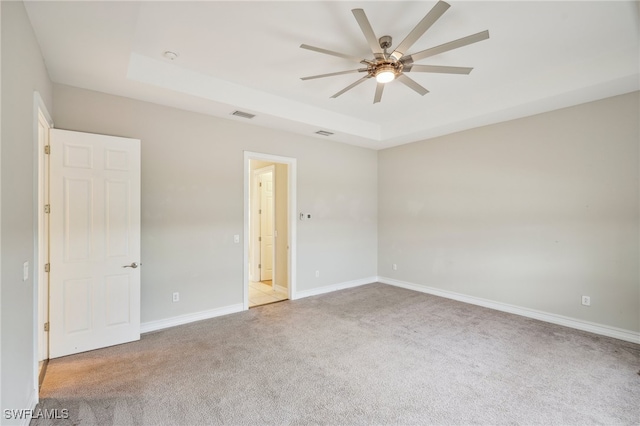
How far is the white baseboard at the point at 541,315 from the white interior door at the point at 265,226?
9.55ft

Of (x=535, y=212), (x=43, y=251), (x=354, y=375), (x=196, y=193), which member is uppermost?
(x=196, y=193)

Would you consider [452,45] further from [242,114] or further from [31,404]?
[31,404]

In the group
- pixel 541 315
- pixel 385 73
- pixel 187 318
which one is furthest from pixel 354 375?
pixel 541 315

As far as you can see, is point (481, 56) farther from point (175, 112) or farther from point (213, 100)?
point (175, 112)

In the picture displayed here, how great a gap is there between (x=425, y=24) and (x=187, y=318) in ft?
13.4

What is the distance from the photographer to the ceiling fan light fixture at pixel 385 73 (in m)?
2.58

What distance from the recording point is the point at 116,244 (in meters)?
3.13

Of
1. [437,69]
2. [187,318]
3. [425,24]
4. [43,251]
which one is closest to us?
[425,24]

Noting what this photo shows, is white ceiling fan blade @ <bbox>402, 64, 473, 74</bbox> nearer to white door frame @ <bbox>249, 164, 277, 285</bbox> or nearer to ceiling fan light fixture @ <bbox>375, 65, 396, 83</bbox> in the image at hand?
ceiling fan light fixture @ <bbox>375, 65, 396, 83</bbox>

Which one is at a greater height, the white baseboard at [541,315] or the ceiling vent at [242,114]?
the ceiling vent at [242,114]

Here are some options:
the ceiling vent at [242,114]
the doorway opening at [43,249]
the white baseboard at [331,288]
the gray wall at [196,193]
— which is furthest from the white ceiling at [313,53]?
the white baseboard at [331,288]

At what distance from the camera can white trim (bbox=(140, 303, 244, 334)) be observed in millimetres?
3501

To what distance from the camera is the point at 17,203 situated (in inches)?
70.7

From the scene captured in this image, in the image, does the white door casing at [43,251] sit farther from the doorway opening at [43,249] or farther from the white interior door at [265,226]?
the white interior door at [265,226]
